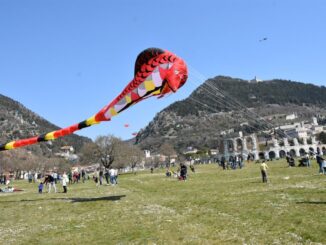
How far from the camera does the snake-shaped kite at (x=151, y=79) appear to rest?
73.4ft

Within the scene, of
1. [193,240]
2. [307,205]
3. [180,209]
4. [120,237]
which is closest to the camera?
[193,240]

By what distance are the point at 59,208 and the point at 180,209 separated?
338 inches

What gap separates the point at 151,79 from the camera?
22.9 metres

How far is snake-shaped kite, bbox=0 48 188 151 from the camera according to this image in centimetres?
2236

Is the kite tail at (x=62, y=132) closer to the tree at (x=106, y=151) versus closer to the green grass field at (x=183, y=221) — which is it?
the green grass field at (x=183, y=221)

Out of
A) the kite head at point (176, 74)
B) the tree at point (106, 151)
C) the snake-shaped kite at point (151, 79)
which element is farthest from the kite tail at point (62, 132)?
the tree at point (106, 151)

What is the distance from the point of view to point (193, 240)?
1242cm

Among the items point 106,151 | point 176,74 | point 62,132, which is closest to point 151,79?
point 176,74

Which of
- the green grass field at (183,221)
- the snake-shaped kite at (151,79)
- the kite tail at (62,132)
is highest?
the snake-shaped kite at (151,79)

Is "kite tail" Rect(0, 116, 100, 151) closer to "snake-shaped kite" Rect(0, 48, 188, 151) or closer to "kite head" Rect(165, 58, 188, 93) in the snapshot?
"snake-shaped kite" Rect(0, 48, 188, 151)

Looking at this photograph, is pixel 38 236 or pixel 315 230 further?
pixel 38 236

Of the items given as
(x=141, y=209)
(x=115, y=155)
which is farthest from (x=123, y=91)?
(x=115, y=155)

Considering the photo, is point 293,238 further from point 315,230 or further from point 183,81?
point 183,81

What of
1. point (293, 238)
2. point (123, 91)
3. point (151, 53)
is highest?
point (151, 53)
